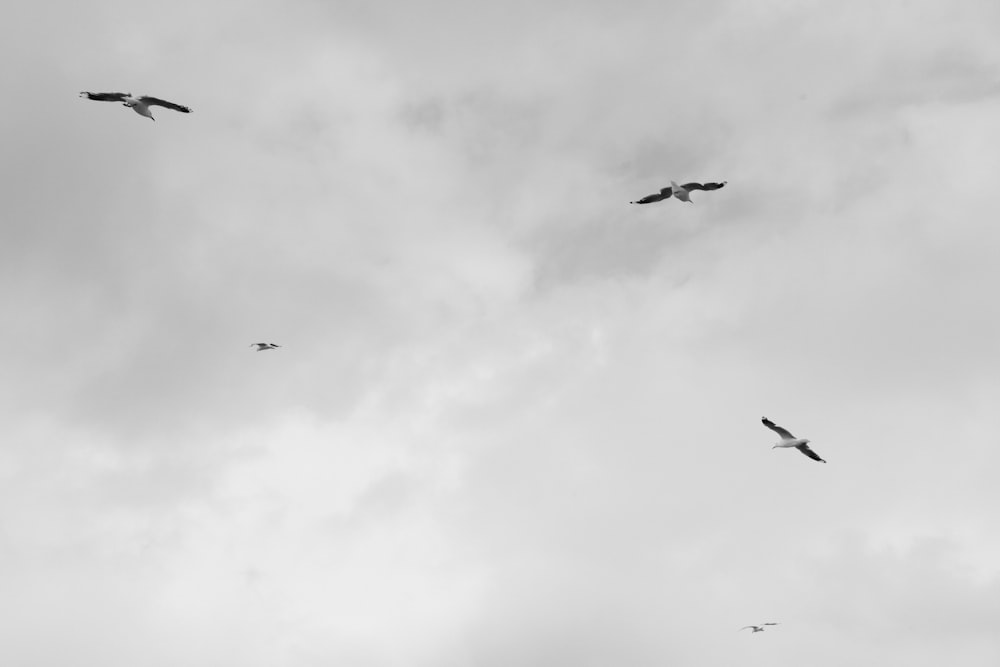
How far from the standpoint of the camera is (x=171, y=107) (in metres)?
92.0

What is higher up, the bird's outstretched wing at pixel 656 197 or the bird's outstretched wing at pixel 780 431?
the bird's outstretched wing at pixel 656 197

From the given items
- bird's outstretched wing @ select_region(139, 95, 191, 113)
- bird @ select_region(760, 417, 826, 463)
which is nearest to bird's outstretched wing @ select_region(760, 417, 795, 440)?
bird @ select_region(760, 417, 826, 463)

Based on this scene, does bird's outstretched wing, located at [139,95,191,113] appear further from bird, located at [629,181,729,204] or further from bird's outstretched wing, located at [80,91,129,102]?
bird, located at [629,181,729,204]

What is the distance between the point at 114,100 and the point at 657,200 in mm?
48230

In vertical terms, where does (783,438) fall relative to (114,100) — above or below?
below

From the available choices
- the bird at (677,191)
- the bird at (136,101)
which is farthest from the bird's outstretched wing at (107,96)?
the bird at (677,191)

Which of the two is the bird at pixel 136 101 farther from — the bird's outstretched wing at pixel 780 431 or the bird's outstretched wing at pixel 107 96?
the bird's outstretched wing at pixel 780 431

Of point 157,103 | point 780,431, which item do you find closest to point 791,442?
point 780,431

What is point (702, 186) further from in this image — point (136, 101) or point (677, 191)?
point (136, 101)

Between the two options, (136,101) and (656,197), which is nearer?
(136,101)

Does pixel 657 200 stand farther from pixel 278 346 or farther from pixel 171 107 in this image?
pixel 278 346

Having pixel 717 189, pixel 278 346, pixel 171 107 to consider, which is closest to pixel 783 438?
pixel 717 189

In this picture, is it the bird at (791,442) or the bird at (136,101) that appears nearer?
the bird at (136,101)

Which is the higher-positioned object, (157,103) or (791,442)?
(157,103)
